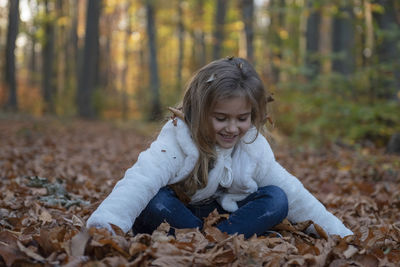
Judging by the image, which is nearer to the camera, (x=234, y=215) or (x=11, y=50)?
(x=234, y=215)

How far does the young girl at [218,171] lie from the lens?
2441mm

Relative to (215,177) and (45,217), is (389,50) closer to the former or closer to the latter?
(215,177)

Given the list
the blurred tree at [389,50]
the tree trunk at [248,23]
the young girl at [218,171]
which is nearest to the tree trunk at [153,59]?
the tree trunk at [248,23]

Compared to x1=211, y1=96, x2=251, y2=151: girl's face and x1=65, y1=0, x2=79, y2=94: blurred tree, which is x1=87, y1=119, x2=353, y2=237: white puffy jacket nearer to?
x1=211, y1=96, x2=251, y2=151: girl's face

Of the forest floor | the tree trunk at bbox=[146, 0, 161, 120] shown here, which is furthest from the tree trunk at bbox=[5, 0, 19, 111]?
the forest floor

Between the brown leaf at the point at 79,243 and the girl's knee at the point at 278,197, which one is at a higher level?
the brown leaf at the point at 79,243

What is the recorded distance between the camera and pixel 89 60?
14445mm

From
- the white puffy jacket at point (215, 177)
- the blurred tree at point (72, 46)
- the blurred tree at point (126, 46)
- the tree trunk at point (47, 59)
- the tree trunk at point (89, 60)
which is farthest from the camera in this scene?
the blurred tree at point (126, 46)

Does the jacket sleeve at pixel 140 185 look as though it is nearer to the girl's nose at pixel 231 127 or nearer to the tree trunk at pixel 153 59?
the girl's nose at pixel 231 127

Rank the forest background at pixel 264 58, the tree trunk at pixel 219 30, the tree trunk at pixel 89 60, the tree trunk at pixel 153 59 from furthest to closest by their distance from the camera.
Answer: the tree trunk at pixel 153 59
the tree trunk at pixel 219 30
the tree trunk at pixel 89 60
the forest background at pixel 264 58

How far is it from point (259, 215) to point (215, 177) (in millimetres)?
347

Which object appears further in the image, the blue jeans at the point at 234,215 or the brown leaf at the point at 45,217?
the brown leaf at the point at 45,217

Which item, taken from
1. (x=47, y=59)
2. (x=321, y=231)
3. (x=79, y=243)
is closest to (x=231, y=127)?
(x=321, y=231)

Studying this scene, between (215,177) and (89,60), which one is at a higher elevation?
(89,60)
